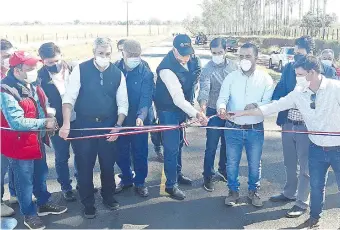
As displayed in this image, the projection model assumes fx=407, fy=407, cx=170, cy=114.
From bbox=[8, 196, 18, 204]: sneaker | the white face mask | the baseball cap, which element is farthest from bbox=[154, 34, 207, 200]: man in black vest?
bbox=[8, 196, 18, 204]: sneaker

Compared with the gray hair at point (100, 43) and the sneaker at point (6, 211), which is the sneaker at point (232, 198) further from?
the sneaker at point (6, 211)

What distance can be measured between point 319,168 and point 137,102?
2.37 metres

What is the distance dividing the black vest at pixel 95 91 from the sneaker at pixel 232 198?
6.06 ft

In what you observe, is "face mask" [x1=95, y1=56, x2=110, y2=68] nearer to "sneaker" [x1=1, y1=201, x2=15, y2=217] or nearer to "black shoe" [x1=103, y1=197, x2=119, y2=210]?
"black shoe" [x1=103, y1=197, x2=119, y2=210]

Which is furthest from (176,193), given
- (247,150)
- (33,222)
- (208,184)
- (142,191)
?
(33,222)

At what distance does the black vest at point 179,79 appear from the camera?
204 inches

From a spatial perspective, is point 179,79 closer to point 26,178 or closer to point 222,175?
point 222,175

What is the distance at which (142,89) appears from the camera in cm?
525

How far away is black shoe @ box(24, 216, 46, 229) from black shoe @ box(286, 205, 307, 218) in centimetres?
286

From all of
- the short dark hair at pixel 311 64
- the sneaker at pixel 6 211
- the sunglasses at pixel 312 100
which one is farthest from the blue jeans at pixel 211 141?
the sneaker at pixel 6 211

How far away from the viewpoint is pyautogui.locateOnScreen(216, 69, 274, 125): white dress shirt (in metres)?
4.89

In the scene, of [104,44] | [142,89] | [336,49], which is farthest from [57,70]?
[336,49]

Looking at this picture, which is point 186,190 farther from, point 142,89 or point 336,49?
point 336,49

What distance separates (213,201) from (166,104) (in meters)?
1.42
